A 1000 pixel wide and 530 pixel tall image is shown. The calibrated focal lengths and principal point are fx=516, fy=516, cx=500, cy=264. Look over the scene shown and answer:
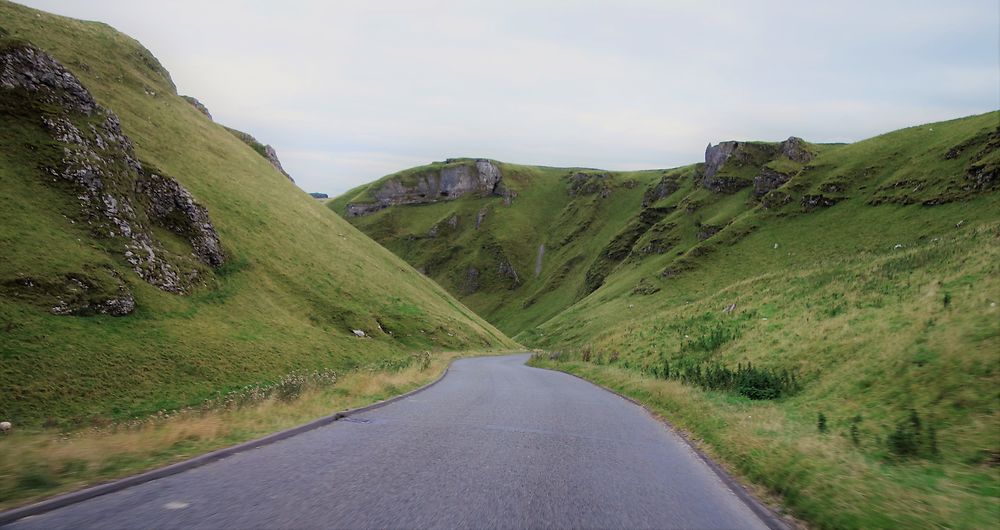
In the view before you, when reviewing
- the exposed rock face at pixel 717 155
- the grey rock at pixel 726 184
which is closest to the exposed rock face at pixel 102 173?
the grey rock at pixel 726 184

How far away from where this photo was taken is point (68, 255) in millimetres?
28875

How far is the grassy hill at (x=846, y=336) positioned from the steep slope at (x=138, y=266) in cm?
2064

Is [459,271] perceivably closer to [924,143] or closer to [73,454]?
[924,143]

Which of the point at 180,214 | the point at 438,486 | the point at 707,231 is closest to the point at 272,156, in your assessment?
the point at 180,214

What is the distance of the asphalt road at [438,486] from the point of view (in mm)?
5754

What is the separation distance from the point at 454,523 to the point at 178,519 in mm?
2916

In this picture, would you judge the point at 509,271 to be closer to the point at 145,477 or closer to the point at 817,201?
the point at 817,201

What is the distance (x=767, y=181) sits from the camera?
10269cm

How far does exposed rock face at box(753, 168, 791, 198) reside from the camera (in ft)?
328

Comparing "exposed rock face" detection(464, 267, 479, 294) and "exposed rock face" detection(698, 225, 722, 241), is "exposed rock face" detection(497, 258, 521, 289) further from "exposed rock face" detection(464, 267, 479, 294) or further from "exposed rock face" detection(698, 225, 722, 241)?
"exposed rock face" detection(698, 225, 722, 241)

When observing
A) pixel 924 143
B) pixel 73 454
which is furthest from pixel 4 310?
pixel 924 143

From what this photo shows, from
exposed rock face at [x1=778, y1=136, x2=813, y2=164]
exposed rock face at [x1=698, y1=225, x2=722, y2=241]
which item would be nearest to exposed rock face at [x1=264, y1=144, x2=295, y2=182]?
exposed rock face at [x1=698, y1=225, x2=722, y2=241]

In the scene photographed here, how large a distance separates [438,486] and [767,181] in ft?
366

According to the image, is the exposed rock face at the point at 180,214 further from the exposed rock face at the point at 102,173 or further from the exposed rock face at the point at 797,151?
the exposed rock face at the point at 797,151
